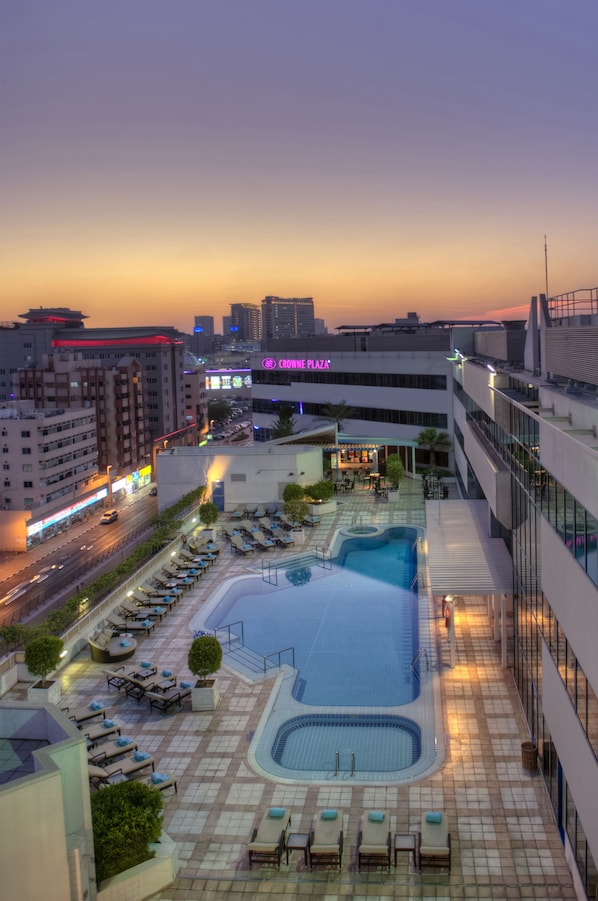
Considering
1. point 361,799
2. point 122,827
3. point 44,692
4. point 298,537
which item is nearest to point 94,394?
point 298,537

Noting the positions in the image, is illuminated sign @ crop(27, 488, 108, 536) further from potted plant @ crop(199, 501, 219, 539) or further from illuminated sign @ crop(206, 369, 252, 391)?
illuminated sign @ crop(206, 369, 252, 391)

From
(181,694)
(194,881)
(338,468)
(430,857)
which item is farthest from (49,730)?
(338,468)

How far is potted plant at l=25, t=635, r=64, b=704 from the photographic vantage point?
16.2m

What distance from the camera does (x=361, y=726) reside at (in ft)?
50.2

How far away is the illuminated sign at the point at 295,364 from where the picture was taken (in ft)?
183

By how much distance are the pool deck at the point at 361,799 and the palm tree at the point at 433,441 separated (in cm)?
2705

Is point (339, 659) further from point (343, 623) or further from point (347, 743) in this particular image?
point (347, 743)

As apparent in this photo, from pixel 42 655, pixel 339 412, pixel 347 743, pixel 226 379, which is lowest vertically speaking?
pixel 347 743

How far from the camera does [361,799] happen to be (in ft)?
40.3

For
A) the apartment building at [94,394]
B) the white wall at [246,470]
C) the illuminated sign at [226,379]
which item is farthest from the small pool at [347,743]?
the illuminated sign at [226,379]

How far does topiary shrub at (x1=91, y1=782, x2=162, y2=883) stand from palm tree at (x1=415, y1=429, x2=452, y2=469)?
36103 mm

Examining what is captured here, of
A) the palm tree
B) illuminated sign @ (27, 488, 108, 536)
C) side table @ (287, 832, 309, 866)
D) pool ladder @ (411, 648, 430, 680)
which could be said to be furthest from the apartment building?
side table @ (287, 832, 309, 866)

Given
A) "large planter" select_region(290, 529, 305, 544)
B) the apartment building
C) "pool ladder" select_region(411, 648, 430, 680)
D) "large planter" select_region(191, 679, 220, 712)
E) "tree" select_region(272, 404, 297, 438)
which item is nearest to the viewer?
"large planter" select_region(191, 679, 220, 712)

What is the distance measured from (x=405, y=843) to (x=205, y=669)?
21.3ft
